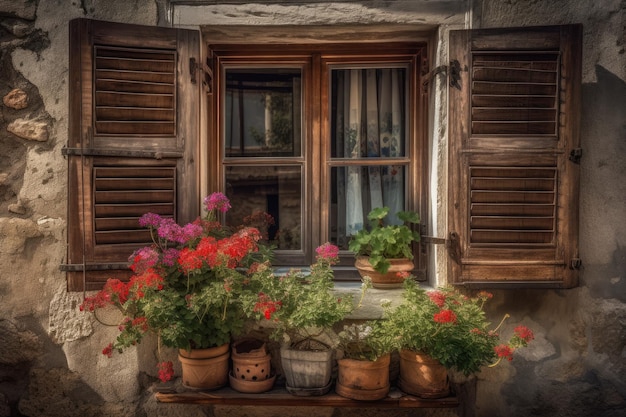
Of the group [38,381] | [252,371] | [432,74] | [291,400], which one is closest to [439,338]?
[291,400]

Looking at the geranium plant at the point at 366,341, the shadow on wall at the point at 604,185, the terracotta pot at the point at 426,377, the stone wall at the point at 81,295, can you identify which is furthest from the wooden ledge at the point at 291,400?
the shadow on wall at the point at 604,185

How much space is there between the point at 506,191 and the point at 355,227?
965 mm

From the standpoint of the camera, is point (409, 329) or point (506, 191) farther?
point (506, 191)

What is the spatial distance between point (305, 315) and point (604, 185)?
1866mm

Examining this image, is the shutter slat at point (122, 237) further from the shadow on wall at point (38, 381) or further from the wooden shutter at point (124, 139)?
the shadow on wall at point (38, 381)

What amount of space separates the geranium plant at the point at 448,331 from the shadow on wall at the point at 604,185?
683 millimetres

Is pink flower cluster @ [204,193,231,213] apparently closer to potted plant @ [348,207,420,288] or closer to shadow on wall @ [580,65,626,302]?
potted plant @ [348,207,420,288]

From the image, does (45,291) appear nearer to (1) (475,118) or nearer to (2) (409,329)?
(2) (409,329)

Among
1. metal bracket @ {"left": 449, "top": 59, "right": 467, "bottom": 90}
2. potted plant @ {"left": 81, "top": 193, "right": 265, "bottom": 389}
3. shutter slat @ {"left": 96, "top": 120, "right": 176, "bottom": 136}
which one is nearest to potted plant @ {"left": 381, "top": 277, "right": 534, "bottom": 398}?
potted plant @ {"left": 81, "top": 193, "right": 265, "bottom": 389}

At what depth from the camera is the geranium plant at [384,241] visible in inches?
109

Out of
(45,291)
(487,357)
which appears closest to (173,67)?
(45,291)

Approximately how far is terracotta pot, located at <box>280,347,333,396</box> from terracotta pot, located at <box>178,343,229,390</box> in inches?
14.2

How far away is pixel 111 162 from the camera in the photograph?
2.69 m

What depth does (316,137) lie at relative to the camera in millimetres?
3164
